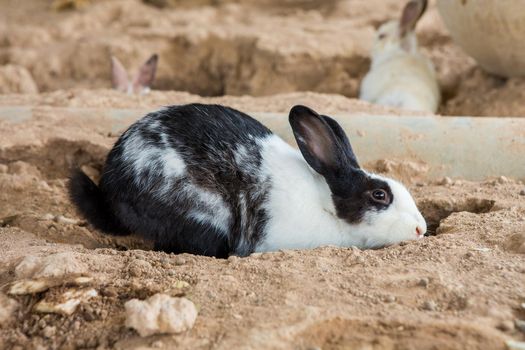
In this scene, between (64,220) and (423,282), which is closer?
(423,282)

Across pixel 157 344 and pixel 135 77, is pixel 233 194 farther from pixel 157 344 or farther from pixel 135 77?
pixel 135 77

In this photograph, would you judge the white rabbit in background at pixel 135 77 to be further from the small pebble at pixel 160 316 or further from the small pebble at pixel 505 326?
the small pebble at pixel 505 326

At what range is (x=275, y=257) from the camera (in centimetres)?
330

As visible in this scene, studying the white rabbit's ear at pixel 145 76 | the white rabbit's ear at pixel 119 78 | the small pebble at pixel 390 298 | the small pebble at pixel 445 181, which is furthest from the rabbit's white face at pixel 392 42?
the small pebble at pixel 390 298

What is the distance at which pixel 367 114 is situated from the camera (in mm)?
5094

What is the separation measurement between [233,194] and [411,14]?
4837mm

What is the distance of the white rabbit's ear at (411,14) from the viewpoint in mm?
7809

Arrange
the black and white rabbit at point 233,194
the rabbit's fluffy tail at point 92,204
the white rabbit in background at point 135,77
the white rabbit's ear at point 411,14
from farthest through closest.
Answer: the white rabbit's ear at point 411,14 < the white rabbit in background at point 135,77 < the rabbit's fluffy tail at point 92,204 < the black and white rabbit at point 233,194

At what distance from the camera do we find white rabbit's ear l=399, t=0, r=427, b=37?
7.81 m

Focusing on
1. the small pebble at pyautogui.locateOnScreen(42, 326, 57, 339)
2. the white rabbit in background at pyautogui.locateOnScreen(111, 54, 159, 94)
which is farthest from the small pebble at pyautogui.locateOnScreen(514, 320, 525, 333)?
the white rabbit in background at pyautogui.locateOnScreen(111, 54, 159, 94)

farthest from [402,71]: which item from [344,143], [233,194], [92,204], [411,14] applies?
[92,204]

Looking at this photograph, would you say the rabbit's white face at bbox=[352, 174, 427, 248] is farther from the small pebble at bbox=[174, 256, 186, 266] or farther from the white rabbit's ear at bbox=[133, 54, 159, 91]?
the white rabbit's ear at bbox=[133, 54, 159, 91]

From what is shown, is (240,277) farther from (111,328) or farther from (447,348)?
(447,348)

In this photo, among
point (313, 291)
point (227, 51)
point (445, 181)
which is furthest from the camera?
point (227, 51)
